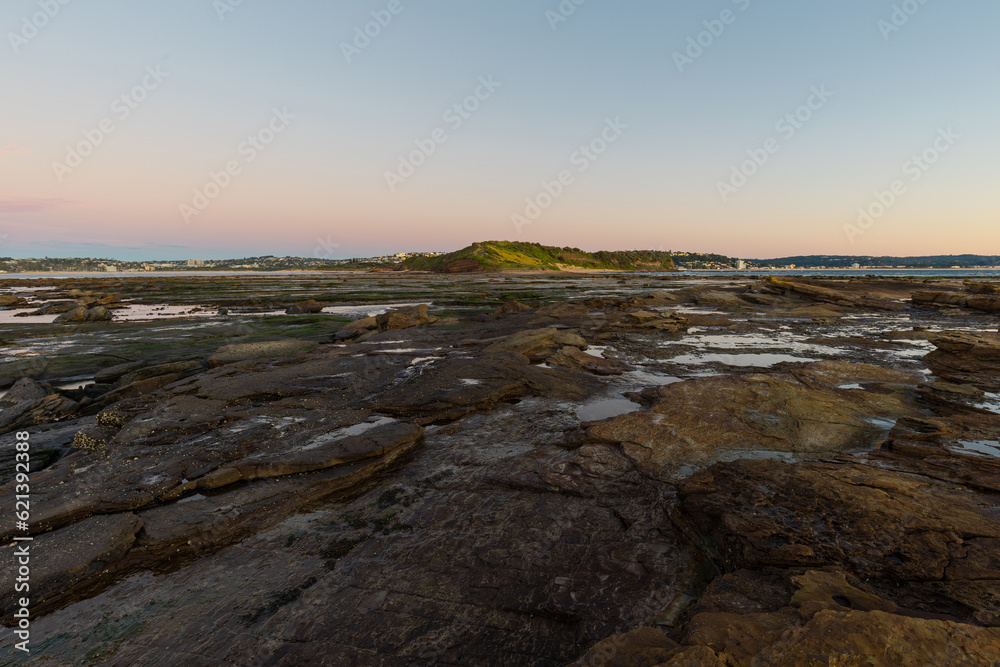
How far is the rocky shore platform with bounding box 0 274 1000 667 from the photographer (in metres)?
3.71

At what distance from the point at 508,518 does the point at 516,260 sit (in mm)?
159032

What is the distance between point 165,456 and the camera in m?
7.33

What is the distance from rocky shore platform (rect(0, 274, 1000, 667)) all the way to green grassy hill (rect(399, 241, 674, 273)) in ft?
469

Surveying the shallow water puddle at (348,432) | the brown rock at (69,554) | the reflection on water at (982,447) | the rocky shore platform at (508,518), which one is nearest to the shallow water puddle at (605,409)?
the rocky shore platform at (508,518)

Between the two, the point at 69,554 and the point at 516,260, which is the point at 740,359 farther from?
the point at 516,260

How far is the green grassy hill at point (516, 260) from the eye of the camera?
156 m

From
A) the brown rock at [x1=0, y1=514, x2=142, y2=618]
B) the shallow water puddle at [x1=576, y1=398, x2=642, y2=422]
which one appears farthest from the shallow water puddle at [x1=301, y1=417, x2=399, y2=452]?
the shallow water puddle at [x1=576, y1=398, x2=642, y2=422]

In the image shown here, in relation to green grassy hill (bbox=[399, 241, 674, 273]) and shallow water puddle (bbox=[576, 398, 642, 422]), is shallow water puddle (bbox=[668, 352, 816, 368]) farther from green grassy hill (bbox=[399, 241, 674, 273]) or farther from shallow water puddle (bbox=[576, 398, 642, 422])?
green grassy hill (bbox=[399, 241, 674, 273])

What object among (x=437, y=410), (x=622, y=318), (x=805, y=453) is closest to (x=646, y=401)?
(x=805, y=453)

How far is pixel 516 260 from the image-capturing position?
162 metres

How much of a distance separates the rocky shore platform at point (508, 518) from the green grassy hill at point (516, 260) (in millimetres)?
143049

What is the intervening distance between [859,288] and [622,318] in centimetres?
3727

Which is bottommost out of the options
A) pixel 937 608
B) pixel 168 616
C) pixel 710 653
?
pixel 168 616

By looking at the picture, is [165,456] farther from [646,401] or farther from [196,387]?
[646,401]
